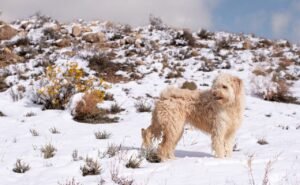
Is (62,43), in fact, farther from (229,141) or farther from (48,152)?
(229,141)

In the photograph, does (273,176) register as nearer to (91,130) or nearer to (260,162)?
(260,162)

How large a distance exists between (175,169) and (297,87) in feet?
39.4

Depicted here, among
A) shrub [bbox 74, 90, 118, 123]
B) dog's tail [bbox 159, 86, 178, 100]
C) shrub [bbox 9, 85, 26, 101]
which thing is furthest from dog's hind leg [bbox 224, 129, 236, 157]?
shrub [bbox 9, 85, 26, 101]

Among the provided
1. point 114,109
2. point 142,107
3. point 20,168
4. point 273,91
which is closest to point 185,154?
point 20,168

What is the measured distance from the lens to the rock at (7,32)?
2743cm

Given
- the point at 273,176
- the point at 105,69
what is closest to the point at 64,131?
the point at 273,176

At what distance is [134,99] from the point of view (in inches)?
→ 540

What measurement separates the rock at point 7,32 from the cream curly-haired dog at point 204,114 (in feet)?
75.2

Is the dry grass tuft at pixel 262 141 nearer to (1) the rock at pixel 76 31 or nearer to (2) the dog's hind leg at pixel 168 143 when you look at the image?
(2) the dog's hind leg at pixel 168 143

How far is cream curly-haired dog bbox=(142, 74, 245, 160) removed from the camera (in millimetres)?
6586

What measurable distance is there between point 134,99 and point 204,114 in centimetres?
702

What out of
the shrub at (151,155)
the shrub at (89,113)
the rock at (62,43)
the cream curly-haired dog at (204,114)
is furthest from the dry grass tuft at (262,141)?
the rock at (62,43)

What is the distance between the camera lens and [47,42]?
25828 mm

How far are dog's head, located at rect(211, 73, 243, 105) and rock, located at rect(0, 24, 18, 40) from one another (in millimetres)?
23490
